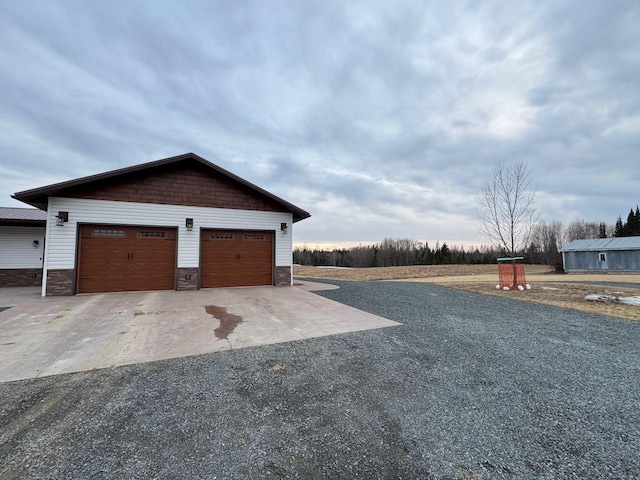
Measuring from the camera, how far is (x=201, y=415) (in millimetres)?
2373

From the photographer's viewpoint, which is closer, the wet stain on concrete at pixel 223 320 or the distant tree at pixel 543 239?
the wet stain on concrete at pixel 223 320

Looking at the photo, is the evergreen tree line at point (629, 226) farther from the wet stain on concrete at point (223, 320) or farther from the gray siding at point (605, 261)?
the wet stain on concrete at point (223, 320)

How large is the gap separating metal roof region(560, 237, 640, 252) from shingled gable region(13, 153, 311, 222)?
30.0 meters

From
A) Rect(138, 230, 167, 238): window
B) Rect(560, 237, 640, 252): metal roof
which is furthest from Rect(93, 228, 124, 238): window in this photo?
Rect(560, 237, 640, 252): metal roof

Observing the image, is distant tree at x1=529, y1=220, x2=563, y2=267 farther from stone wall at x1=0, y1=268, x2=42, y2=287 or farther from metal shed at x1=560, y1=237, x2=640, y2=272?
stone wall at x1=0, y1=268, x2=42, y2=287

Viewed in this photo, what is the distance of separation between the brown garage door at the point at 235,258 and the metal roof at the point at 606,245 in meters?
31.4

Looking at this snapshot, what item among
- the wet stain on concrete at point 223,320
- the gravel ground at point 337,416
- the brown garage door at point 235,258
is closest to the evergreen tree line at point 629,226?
the gravel ground at point 337,416

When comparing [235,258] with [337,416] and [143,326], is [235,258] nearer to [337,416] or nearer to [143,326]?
[143,326]

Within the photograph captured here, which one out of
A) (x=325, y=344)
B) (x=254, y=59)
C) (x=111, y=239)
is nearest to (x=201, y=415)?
(x=325, y=344)

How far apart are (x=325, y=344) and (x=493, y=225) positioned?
13.8 meters

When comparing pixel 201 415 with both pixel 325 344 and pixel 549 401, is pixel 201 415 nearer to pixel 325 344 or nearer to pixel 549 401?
pixel 325 344

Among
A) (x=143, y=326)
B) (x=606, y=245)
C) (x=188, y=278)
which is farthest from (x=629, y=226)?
(x=143, y=326)

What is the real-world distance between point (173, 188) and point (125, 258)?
2898 millimetres

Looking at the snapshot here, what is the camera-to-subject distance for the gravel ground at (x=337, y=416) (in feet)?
5.94
